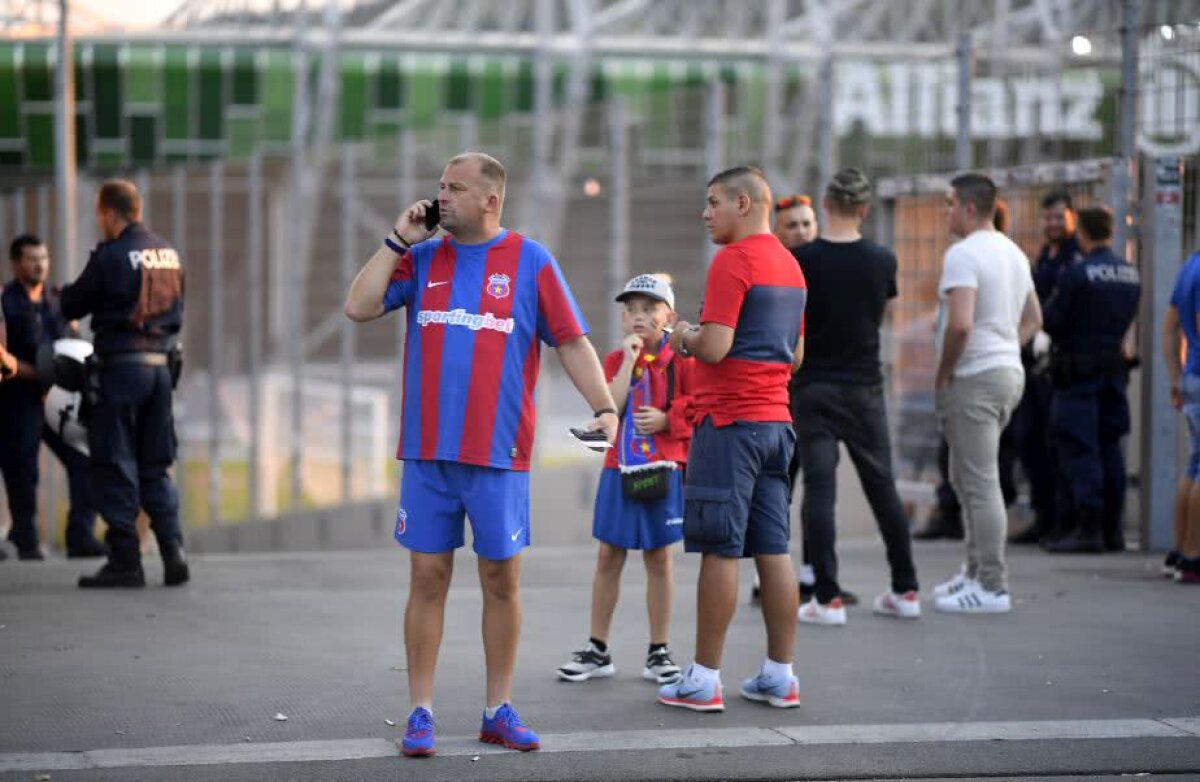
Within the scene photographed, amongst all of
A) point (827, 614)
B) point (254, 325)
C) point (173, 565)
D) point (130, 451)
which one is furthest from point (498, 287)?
point (254, 325)

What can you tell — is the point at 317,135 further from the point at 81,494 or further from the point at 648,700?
the point at 648,700

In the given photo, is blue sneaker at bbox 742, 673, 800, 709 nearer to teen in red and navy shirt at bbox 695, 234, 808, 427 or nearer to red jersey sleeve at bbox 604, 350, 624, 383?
teen in red and navy shirt at bbox 695, 234, 808, 427

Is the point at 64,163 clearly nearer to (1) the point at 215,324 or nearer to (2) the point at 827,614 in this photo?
(1) the point at 215,324

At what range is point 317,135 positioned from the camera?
120 ft

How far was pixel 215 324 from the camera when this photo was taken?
20125mm

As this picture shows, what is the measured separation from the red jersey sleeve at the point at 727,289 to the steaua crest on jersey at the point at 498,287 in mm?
959

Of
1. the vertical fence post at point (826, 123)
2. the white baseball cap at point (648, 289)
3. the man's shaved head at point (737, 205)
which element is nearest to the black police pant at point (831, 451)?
the white baseball cap at point (648, 289)

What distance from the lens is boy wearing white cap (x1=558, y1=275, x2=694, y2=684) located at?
7395mm

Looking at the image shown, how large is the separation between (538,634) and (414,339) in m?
2.72

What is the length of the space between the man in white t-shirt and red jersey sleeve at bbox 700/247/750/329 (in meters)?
2.29

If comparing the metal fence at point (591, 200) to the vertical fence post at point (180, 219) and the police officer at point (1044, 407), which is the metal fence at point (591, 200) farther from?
the police officer at point (1044, 407)

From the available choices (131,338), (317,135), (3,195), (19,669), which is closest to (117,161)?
(317,135)

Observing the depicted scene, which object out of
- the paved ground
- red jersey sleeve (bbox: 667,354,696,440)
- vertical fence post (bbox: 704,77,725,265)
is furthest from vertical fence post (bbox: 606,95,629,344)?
red jersey sleeve (bbox: 667,354,696,440)

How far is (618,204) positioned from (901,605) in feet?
23.9
